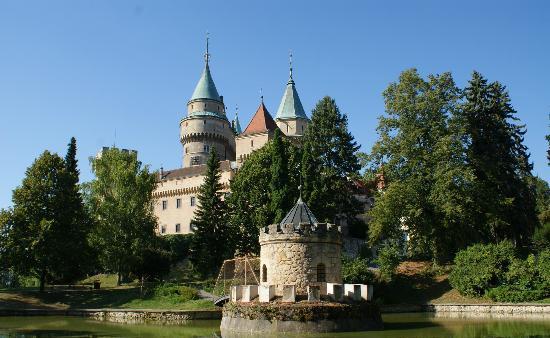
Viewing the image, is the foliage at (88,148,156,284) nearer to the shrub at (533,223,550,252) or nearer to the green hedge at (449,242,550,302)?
the green hedge at (449,242,550,302)

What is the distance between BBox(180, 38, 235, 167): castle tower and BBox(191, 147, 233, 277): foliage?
27.1 meters

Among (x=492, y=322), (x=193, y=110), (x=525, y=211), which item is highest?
(x=193, y=110)

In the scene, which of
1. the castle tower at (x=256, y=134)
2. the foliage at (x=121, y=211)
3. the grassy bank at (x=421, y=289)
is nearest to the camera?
the grassy bank at (x=421, y=289)

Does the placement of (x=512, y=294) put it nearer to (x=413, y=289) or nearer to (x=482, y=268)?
(x=482, y=268)

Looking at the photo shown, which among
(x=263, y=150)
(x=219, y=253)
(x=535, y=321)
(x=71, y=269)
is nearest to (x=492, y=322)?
(x=535, y=321)

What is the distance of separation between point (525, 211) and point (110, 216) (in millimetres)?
30355

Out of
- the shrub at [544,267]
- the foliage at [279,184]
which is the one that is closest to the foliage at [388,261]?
the foliage at [279,184]

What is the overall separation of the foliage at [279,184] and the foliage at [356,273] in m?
6.25

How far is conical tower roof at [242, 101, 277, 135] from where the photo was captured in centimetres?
6438

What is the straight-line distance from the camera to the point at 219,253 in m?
46.0

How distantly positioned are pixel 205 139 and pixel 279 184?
109ft

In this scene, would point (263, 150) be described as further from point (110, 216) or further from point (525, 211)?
Answer: point (525, 211)

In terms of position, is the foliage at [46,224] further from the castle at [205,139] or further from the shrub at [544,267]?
the shrub at [544,267]

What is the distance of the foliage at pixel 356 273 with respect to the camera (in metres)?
36.7
